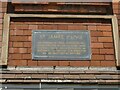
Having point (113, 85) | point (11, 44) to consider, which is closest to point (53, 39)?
point (11, 44)

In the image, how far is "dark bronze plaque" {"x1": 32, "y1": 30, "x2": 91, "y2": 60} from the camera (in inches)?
242

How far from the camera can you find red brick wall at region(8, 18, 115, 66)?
6.12 metres

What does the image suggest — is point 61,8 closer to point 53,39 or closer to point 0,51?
point 53,39

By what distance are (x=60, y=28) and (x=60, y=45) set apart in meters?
0.41

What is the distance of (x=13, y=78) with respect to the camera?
18.5 feet

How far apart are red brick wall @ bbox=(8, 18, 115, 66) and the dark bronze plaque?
0.08 metres

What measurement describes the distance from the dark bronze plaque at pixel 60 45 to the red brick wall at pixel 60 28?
0.08 m

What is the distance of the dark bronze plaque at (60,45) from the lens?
6141 mm

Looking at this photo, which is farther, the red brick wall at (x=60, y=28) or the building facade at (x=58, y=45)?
the red brick wall at (x=60, y=28)

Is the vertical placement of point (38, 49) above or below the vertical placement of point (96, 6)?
below

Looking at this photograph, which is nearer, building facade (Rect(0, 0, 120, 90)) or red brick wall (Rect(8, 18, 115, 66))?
building facade (Rect(0, 0, 120, 90))

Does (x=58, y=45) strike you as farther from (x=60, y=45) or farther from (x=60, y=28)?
(x=60, y=28)

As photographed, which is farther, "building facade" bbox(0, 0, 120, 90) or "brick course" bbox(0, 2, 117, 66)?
"brick course" bbox(0, 2, 117, 66)

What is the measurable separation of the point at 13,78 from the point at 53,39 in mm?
1172
